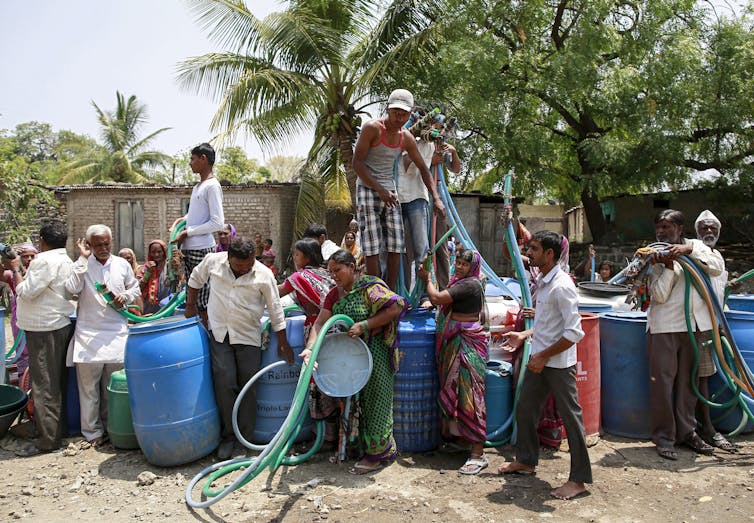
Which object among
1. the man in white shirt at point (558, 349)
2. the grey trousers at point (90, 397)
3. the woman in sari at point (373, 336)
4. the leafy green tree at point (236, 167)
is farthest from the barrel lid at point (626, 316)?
the leafy green tree at point (236, 167)

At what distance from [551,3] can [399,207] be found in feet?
35.2

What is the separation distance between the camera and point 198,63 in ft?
41.8

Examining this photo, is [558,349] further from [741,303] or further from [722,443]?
[741,303]

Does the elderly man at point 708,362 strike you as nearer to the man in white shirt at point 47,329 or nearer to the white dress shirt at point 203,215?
the white dress shirt at point 203,215

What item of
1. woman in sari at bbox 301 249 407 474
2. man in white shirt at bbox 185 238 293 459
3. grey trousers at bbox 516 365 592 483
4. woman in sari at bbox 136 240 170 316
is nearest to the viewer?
grey trousers at bbox 516 365 592 483

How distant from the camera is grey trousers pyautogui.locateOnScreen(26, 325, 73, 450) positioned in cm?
461

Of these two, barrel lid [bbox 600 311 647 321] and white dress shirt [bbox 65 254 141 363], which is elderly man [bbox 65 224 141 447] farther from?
barrel lid [bbox 600 311 647 321]

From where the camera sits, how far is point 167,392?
13.4ft

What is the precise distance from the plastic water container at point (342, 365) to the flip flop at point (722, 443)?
2748 mm

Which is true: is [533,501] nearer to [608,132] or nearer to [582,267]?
[582,267]

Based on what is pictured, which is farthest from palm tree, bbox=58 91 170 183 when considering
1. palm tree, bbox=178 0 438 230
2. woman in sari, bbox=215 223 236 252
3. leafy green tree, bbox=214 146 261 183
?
woman in sari, bbox=215 223 236 252

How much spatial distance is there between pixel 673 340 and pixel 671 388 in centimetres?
36

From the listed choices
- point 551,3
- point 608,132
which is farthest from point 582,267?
point 551,3

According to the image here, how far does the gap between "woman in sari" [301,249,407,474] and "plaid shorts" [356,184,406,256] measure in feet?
1.96
